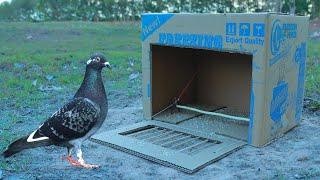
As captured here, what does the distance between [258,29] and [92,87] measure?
1.57m

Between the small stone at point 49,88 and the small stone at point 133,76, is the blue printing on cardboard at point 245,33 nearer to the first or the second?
the small stone at point 49,88

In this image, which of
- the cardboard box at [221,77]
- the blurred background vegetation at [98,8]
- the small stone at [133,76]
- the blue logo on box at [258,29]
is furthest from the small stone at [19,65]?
the blurred background vegetation at [98,8]

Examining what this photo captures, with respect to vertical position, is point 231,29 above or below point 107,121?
above

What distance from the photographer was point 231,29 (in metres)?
3.99

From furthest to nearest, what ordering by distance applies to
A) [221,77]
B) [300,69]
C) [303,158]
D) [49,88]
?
1. [49,88]
2. [221,77]
3. [300,69]
4. [303,158]

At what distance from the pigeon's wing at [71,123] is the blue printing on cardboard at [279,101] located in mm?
1746

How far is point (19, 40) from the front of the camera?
12.0 metres

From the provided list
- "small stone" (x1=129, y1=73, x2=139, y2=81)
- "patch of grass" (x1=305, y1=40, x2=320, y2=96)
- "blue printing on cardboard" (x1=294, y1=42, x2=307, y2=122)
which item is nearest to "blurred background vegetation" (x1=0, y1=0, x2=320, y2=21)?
"patch of grass" (x1=305, y1=40, x2=320, y2=96)

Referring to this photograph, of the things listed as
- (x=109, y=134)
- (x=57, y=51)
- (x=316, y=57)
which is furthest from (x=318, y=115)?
(x=57, y=51)

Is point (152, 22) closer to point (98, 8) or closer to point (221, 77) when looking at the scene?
point (221, 77)

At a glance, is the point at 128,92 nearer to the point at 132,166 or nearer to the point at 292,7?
the point at 132,166

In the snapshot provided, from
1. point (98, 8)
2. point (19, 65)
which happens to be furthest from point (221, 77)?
point (98, 8)

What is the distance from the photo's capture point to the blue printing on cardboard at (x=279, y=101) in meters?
4.08

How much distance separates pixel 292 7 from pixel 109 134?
15031 mm
